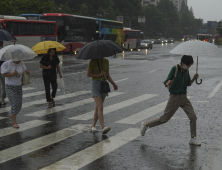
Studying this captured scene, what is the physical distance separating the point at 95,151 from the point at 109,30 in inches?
1725

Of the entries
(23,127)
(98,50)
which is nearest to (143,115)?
(98,50)

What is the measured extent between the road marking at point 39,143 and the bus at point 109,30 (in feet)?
127

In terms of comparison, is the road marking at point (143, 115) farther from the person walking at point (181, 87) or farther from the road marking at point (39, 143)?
the person walking at point (181, 87)

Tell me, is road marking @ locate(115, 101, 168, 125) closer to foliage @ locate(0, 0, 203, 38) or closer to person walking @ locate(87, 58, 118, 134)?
person walking @ locate(87, 58, 118, 134)

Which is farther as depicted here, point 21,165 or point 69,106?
point 69,106

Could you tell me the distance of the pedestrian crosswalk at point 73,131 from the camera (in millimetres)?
5742

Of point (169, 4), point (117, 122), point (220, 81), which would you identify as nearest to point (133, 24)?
point (169, 4)

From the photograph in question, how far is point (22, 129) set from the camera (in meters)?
7.73

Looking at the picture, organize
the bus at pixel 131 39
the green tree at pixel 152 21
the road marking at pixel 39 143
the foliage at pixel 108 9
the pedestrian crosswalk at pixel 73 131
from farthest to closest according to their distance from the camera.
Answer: the green tree at pixel 152 21 < the bus at pixel 131 39 < the foliage at pixel 108 9 < the road marking at pixel 39 143 < the pedestrian crosswalk at pixel 73 131

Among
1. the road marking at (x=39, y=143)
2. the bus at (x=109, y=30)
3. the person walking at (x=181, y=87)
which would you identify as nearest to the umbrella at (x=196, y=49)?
the person walking at (x=181, y=87)

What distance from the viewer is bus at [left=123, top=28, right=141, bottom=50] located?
2158 inches

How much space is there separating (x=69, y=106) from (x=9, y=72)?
2898 mm

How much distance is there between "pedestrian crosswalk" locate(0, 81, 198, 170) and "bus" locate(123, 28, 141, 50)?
142ft

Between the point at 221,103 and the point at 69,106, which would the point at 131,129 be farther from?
the point at 221,103
